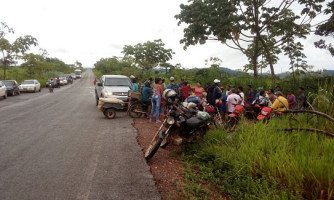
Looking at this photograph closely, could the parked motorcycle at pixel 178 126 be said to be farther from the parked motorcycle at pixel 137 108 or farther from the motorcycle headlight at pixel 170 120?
the parked motorcycle at pixel 137 108

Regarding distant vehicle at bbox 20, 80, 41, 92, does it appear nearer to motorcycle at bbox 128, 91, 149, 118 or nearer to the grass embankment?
motorcycle at bbox 128, 91, 149, 118

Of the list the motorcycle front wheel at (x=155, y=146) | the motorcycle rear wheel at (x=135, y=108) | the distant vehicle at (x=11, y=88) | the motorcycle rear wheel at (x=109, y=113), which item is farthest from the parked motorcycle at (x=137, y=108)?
the distant vehicle at (x=11, y=88)

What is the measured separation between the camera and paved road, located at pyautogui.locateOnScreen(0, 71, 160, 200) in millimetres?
5266

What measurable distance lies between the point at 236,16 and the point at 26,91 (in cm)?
2405

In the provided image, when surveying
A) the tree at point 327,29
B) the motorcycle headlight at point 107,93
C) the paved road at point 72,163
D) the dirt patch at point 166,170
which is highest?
the tree at point 327,29

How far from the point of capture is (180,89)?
14.5 m

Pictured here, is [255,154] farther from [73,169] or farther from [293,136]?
[73,169]

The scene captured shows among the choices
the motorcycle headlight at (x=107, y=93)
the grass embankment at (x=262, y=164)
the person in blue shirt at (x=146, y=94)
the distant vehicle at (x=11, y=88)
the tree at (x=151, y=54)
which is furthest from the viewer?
the tree at (x=151, y=54)

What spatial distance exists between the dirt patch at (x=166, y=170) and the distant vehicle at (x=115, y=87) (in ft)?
21.3

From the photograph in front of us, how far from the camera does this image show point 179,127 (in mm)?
7250

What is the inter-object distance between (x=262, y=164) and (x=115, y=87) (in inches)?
459

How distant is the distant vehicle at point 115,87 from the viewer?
15.7 m

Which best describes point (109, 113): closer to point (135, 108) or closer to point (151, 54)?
point (135, 108)

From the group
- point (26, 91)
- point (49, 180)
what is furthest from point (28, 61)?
point (49, 180)
